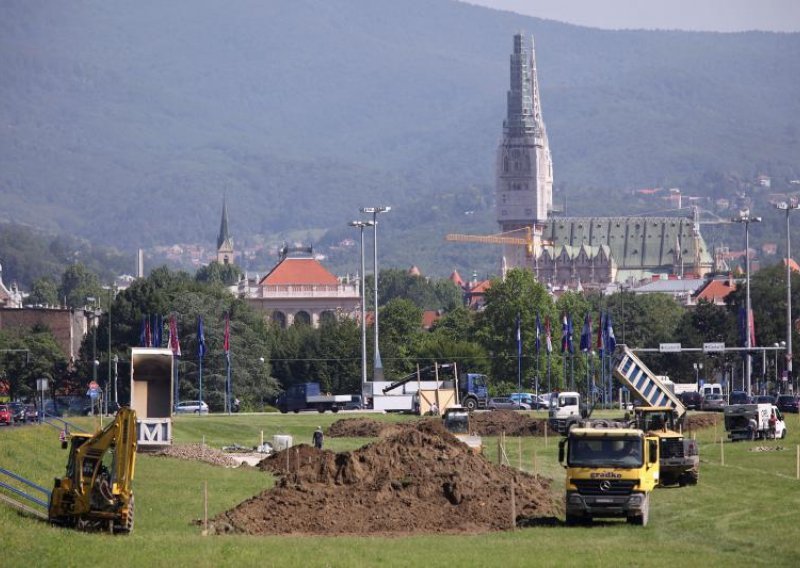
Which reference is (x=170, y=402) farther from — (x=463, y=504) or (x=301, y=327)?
(x=301, y=327)

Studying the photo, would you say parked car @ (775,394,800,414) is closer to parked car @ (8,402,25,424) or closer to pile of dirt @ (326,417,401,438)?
pile of dirt @ (326,417,401,438)

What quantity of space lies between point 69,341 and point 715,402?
87279 mm

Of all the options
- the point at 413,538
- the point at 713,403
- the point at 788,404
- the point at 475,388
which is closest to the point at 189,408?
the point at 475,388

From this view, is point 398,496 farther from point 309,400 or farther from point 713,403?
point 309,400

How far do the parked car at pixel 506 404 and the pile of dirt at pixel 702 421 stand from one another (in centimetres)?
2564

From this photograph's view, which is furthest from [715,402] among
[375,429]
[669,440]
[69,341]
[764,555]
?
[69,341]

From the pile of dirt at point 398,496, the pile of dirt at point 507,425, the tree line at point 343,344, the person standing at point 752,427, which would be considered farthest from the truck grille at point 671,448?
the tree line at point 343,344

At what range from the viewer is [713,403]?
354ft

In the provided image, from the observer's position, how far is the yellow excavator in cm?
3888

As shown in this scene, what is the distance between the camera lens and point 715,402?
4267 inches

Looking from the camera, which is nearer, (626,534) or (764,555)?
(764,555)

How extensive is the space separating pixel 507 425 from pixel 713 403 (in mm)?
27454

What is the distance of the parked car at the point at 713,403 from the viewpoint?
348ft

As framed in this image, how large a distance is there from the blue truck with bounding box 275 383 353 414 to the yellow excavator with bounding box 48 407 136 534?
3231 inches
